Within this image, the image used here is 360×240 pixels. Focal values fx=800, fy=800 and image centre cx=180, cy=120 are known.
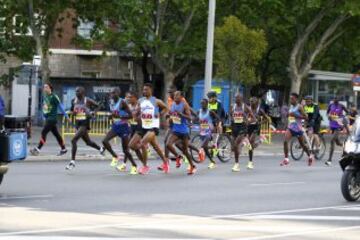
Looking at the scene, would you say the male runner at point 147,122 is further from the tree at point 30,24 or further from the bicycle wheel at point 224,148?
the tree at point 30,24

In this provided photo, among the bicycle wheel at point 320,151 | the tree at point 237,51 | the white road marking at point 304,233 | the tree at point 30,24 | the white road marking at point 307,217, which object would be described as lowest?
the white road marking at point 307,217

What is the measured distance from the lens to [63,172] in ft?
55.0

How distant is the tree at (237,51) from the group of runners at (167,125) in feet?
25.5

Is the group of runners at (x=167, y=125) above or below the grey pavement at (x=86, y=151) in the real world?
above

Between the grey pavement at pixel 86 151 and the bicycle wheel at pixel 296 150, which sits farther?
the bicycle wheel at pixel 296 150

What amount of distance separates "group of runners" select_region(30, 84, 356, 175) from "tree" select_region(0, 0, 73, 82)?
17.1 m

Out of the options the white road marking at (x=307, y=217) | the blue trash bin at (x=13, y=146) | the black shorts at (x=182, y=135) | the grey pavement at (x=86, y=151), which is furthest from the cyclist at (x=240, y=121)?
the white road marking at (x=307, y=217)

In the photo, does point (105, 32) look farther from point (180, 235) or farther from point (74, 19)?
point (180, 235)

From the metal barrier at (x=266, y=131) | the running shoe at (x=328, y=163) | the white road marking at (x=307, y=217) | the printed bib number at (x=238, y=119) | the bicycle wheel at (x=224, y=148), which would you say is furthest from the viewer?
the metal barrier at (x=266, y=131)

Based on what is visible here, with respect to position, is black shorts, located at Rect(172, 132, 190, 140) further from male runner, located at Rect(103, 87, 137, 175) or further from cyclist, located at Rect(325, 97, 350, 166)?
cyclist, located at Rect(325, 97, 350, 166)

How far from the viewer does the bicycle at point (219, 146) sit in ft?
66.0

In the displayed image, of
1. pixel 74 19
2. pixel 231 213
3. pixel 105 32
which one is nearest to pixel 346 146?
pixel 231 213

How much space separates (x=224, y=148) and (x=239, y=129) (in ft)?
5.32

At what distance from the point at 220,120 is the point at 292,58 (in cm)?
1958
